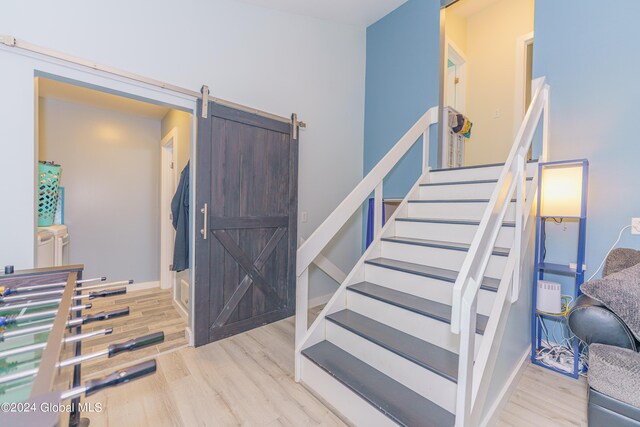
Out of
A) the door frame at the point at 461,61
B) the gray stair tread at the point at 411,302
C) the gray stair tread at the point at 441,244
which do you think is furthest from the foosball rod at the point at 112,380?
the door frame at the point at 461,61

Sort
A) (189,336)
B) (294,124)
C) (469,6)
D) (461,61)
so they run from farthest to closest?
(461,61), (469,6), (294,124), (189,336)

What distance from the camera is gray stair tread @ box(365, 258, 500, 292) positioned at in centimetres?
176

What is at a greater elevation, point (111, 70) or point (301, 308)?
point (111, 70)

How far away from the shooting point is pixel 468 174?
2.70 meters

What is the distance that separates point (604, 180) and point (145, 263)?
490 centimetres

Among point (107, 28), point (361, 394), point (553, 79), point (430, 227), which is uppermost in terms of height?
point (107, 28)

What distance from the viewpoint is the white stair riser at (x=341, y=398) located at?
1.41 m

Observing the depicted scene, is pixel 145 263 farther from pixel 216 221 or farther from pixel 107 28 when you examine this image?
pixel 107 28

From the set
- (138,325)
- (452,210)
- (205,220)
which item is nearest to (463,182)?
(452,210)

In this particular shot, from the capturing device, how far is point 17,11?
5.52 ft

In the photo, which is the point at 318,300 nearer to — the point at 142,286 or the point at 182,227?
the point at 182,227

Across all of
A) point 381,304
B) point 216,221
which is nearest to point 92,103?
Result: point 216,221

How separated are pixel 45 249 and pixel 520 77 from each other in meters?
5.21

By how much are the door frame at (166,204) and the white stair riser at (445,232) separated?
2.76 metres
